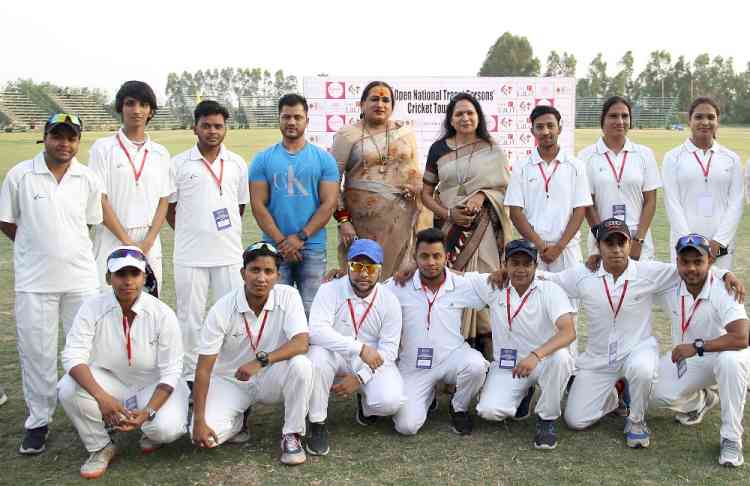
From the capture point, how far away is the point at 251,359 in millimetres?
4508

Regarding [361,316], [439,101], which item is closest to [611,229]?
[361,316]

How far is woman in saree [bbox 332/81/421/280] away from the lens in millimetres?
5648

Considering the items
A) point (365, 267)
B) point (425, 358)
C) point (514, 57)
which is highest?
point (514, 57)

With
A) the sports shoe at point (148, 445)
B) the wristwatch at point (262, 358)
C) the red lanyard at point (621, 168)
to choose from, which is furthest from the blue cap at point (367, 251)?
the red lanyard at point (621, 168)

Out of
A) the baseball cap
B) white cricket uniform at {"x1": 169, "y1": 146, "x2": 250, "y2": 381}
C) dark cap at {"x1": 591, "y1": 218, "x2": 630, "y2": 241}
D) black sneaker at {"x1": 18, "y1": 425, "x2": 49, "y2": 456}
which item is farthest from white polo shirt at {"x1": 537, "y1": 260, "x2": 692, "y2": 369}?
black sneaker at {"x1": 18, "y1": 425, "x2": 49, "y2": 456}

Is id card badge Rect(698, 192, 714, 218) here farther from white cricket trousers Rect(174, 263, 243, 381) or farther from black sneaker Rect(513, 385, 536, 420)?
white cricket trousers Rect(174, 263, 243, 381)

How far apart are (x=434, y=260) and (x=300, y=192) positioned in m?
1.17

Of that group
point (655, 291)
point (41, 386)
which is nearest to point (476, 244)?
point (655, 291)

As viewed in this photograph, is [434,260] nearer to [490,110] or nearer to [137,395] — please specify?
[137,395]

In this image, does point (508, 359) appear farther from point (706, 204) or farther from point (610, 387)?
point (706, 204)

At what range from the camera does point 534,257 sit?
461cm

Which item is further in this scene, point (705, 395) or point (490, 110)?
point (490, 110)

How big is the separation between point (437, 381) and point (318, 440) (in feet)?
3.18

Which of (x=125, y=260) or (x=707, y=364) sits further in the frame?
(x=707, y=364)
